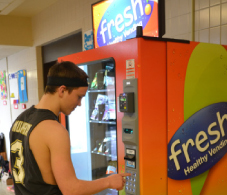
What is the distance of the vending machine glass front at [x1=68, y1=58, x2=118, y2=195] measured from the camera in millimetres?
2279

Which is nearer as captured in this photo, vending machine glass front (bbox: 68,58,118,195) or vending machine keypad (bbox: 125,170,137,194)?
vending machine keypad (bbox: 125,170,137,194)

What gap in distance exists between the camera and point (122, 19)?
6.36ft

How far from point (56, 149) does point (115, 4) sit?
4.25 ft

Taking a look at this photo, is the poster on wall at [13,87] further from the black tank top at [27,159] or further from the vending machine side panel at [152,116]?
the vending machine side panel at [152,116]

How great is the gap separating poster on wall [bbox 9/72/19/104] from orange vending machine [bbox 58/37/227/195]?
4.77 m

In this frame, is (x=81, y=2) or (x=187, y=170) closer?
(x=187, y=170)

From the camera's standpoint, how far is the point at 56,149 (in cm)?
120

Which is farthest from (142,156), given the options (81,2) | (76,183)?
(81,2)

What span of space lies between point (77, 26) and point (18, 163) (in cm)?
285

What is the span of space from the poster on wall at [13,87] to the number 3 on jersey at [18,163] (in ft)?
16.8

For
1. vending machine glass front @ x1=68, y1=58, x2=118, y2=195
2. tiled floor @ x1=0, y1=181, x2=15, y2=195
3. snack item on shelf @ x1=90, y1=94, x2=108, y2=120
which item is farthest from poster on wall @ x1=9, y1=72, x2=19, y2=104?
snack item on shelf @ x1=90, y1=94, x2=108, y2=120

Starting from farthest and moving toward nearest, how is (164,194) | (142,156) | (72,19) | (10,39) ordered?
1. (10,39)
2. (72,19)
3. (164,194)
4. (142,156)

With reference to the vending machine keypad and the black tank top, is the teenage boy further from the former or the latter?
the vending machine keypad

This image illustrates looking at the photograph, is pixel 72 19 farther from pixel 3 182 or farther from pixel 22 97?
pixel 3 182
